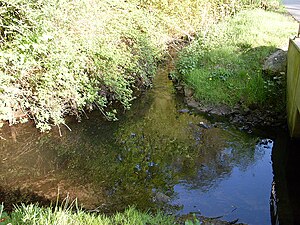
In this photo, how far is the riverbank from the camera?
7855 millimetres

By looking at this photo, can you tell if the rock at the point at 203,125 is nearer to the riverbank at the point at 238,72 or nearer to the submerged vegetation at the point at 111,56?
the riverbank at the point at 238,72

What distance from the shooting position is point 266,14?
12.3 metres

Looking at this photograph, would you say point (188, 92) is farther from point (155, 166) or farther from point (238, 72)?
point (155, 166)

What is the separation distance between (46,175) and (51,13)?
2.58 metres

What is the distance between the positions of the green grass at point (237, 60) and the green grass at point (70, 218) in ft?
14.6

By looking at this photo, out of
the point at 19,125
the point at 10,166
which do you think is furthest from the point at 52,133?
the point at 10,166

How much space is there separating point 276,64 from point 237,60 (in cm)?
111

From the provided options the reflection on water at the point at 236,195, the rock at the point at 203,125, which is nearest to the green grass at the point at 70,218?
the reflection on water at the point at 236,195

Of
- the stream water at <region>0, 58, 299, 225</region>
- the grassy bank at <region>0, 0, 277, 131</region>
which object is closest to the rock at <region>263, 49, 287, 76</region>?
the stream water at <region>0, 58, 299, 225</region>

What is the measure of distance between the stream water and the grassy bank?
517 millimetres

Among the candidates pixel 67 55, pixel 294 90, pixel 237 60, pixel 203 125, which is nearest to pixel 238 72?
pixel 237 60

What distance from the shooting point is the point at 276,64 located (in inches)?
330

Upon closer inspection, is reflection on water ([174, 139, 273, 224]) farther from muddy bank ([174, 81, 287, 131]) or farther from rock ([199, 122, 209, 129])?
rock ([199, 122, 209, 129])

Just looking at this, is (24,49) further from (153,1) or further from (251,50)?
(251,50)
